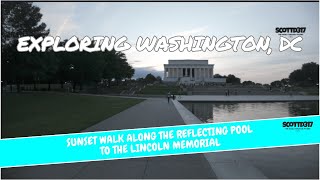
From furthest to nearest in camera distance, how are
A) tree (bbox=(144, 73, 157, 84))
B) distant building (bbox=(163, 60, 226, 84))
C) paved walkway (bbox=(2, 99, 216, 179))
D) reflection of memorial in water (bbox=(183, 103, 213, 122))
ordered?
tree (bbox=(144, 73, 157, 84)), distant building (bbox=(163, 60, 226, 84)), reflection of memorial in water (bbox=(183, 103, 213, 122)), paved walkway (bbox=(2, 99, 216, 179))

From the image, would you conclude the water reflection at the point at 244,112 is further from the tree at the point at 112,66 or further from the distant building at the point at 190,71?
the distant building at the point at 190,71

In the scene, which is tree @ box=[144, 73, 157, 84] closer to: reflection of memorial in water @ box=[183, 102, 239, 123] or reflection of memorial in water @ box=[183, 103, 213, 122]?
reflection of memorial in water @ box=[183, 102, 239, 123]

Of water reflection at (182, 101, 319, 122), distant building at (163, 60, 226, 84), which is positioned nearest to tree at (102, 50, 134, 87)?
distant building at (163, 60, 226, 84)

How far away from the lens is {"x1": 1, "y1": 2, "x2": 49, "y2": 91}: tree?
3809cm

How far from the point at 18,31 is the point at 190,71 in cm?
8570

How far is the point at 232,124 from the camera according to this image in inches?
313

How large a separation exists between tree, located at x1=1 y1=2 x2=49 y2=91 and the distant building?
2926 inches

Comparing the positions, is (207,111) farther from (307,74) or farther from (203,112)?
(307,74)

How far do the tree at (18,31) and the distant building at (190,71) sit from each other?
74318 millimetres

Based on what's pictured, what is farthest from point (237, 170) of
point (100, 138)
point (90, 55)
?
point (90, 55)
